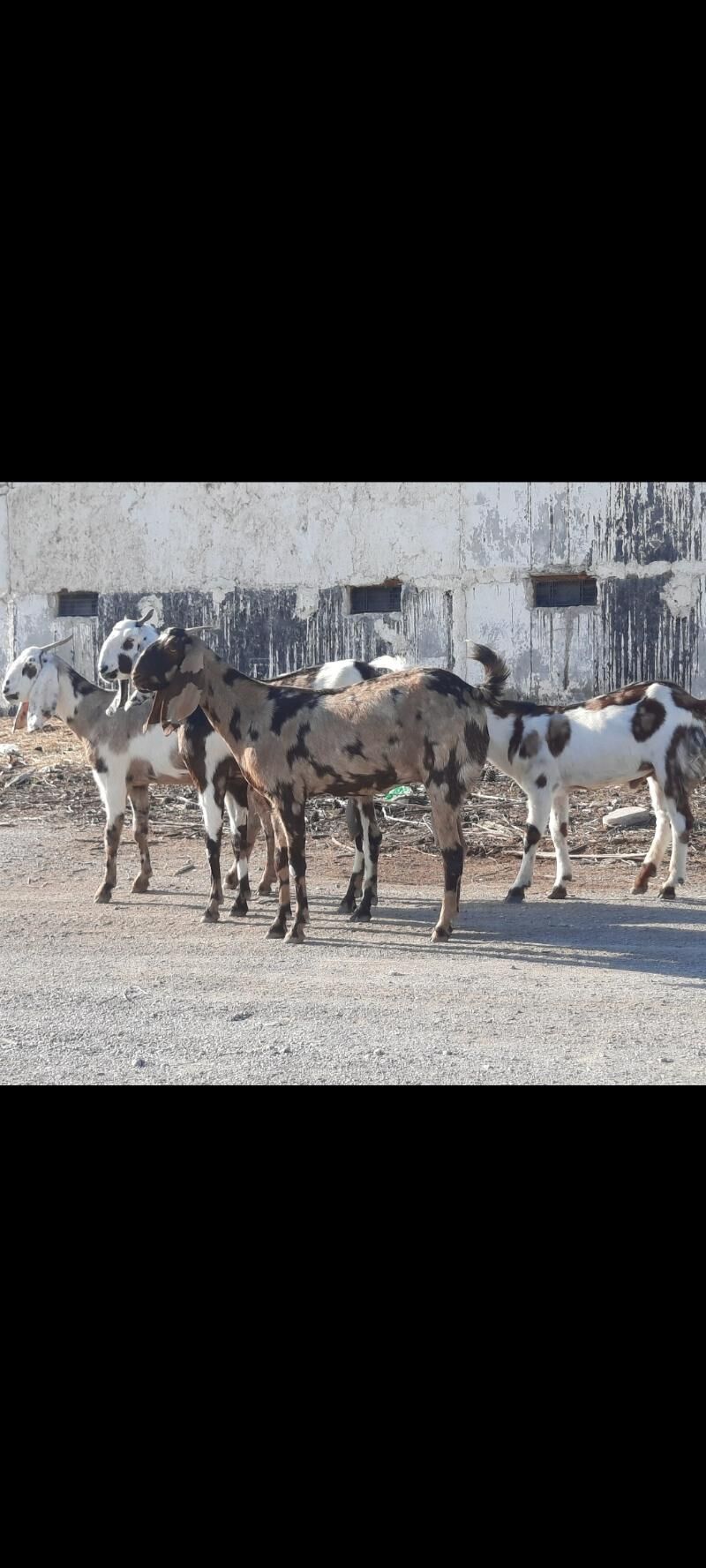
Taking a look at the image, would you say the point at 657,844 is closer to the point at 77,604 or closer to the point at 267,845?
the point at 267,845

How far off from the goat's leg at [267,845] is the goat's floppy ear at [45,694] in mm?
2151

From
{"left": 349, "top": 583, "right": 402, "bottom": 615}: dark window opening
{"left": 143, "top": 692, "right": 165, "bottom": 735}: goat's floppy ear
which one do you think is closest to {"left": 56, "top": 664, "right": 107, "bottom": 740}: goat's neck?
{"left": 143, "top": 692, "right": 165, "bottom": 735}: goat's floppy ear

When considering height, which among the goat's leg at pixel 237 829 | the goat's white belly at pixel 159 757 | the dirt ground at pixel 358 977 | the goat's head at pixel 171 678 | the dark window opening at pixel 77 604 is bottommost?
the dirt ground at pixel 358 977

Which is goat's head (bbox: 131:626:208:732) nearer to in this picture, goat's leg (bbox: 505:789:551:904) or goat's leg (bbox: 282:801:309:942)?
goat's leg (bbox: 282:801:309:942)

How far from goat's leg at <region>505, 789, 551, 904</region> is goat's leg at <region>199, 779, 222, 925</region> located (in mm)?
Result: 2483

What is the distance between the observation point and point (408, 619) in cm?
2319

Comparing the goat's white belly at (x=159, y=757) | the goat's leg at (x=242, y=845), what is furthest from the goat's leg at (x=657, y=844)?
the goat's white belly at (x=159, y=757)

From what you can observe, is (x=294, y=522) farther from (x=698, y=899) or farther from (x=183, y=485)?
(x=698, y=899)

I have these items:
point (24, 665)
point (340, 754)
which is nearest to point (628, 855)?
point (340, 754)

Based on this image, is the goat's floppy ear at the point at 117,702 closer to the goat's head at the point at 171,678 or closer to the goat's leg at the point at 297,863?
the goat's head at the point at 171,678

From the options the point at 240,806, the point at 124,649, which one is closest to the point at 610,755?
the point at 240,806

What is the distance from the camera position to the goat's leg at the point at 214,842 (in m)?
11.4

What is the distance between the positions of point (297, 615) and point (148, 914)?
1280cm

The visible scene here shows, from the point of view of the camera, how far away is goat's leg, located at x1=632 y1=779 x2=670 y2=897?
495 inches
